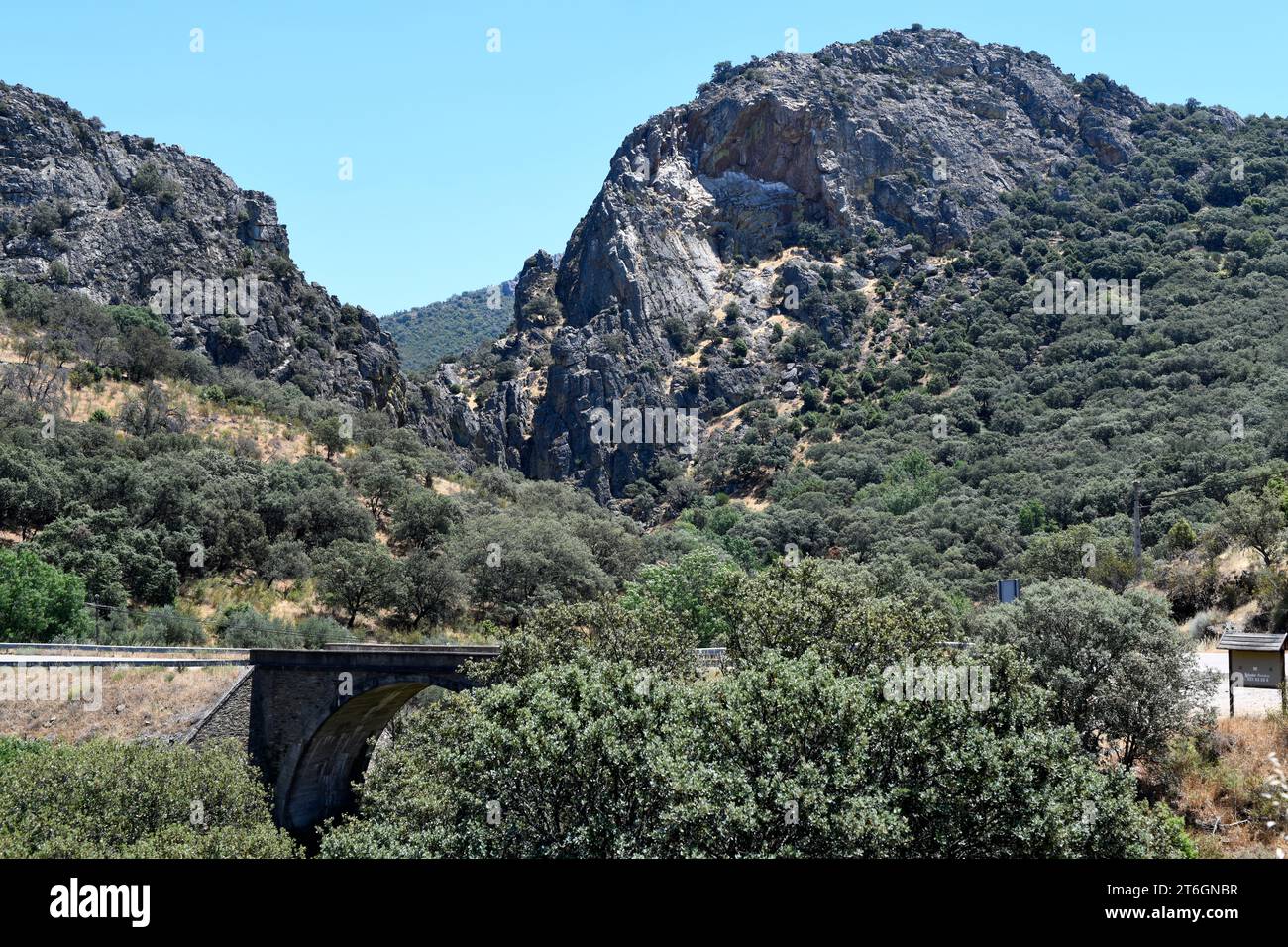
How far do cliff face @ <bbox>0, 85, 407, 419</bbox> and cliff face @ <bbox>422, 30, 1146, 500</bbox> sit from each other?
20751 millimetres

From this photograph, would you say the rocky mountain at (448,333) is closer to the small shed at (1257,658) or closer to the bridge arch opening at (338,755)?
the bridge arch opening at (338,755)

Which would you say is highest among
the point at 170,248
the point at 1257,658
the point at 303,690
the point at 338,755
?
the point at 170,248

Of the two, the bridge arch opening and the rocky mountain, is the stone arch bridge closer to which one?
the bridge arch opening

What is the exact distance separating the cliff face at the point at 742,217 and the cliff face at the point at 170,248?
817 inches

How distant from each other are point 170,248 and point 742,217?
65.1 meters

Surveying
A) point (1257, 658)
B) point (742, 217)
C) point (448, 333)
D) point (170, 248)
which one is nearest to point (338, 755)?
point (1257, 658)

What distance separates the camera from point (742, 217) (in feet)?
408

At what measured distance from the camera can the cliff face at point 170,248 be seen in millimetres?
75125

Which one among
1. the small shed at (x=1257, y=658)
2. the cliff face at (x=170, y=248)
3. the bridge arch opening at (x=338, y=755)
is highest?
the cliff face at (x=170, y=248)

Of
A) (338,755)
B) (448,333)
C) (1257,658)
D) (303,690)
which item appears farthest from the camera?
(448,333)

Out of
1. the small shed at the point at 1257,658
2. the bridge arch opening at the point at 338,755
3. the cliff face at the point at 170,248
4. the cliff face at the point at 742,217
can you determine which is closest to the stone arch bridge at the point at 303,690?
the bridge arch opening at the point at 338,755

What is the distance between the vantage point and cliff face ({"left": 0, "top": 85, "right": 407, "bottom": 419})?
75.1 metres

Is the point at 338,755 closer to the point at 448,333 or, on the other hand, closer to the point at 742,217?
the point at 742,217

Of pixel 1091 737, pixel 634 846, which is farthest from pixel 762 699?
pixel 1091 737
